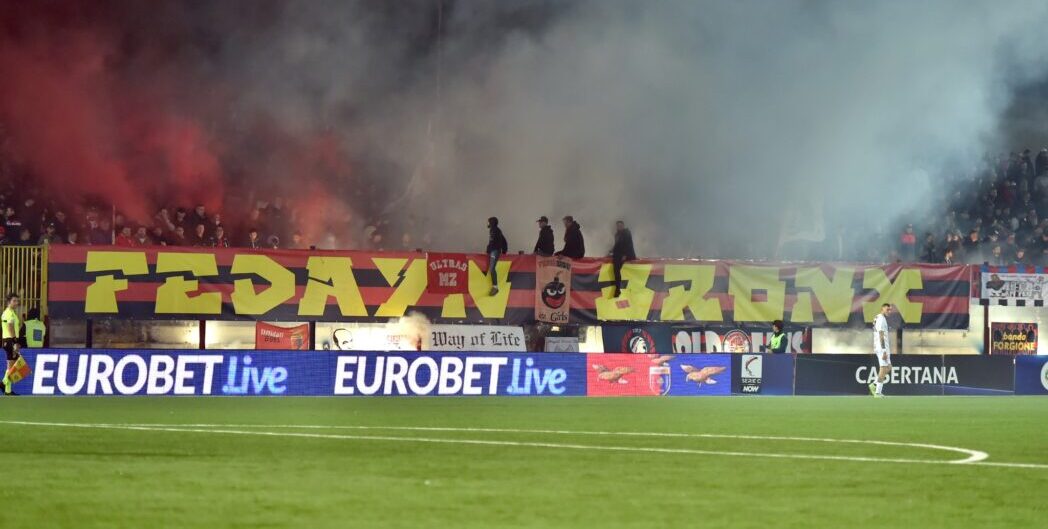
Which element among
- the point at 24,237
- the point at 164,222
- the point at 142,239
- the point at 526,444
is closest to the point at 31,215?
the point at 24,237

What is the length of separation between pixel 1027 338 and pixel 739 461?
25356mm

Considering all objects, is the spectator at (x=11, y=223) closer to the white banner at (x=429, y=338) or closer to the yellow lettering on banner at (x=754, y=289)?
the white banner at (x=429, y=338)

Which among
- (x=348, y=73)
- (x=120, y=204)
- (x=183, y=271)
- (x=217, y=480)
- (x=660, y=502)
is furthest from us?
(x=348, y=73)

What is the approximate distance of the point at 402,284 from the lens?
106 feet

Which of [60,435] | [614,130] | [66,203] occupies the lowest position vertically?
[60,435]

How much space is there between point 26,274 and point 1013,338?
23020mm

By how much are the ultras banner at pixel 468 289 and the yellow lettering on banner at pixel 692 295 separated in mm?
23

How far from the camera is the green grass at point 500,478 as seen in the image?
9.84m

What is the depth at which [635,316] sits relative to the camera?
3391 centimetres

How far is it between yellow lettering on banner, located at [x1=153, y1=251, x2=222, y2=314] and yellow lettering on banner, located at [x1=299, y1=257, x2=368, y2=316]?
6.24 feet

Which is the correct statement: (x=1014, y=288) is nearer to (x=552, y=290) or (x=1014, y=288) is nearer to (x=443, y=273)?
(x=552, y=290)

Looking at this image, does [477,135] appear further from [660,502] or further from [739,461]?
[660,502]

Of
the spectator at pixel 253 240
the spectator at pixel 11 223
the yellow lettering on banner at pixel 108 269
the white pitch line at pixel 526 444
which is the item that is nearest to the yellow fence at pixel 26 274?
the yellow lettering on banner at pixel 108 269

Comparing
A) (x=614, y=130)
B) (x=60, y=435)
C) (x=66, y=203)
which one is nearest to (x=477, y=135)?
(x=614, y=130)
